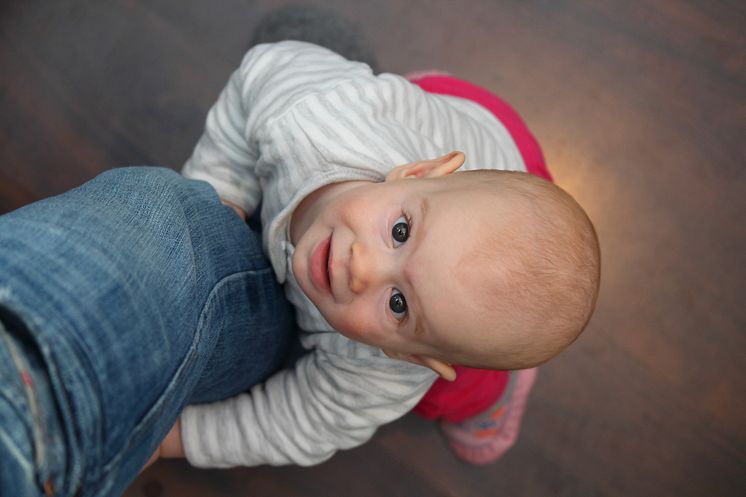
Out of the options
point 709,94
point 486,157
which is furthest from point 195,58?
point 709,94

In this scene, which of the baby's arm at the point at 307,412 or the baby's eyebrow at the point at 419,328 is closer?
the baby's eyebrow at the point at 419,328

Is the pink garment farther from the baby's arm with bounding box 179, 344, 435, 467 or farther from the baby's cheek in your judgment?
the baby's cheek

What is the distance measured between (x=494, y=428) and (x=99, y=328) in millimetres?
708

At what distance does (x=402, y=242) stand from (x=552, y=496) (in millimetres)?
601

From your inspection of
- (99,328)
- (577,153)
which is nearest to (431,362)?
(99,328)

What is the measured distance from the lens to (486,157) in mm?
754

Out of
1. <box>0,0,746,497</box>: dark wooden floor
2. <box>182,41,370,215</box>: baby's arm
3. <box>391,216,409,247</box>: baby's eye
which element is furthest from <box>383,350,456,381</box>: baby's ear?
<box>0,0,746,497</box>: dark wooden floor

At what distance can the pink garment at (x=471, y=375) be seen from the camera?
81 centimetres

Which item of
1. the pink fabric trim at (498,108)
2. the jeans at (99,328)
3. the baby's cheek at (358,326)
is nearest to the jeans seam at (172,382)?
the jeans at (99,328)

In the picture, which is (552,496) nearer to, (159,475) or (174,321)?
(159,475)

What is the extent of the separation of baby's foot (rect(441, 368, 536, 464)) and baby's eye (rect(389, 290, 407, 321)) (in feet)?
1.42

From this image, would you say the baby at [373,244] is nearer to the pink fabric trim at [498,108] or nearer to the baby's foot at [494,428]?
the pink fabric trim at [498,108]

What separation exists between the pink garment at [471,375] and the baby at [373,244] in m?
0.03

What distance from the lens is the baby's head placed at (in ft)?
1.60
